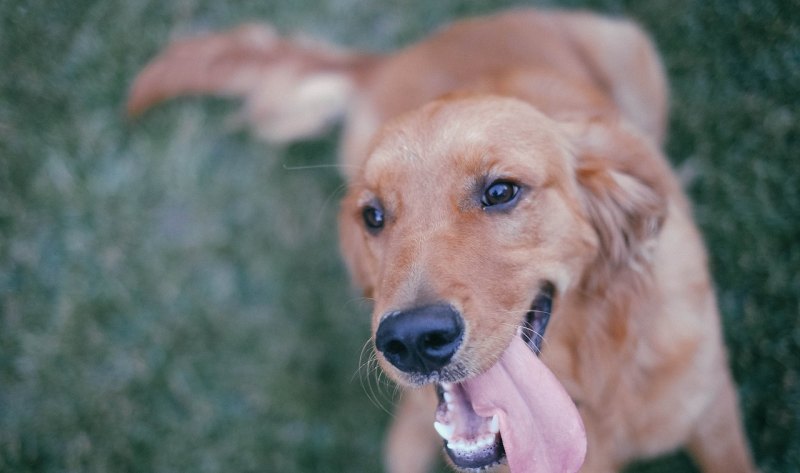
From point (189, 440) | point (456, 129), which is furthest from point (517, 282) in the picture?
point (189, 440)

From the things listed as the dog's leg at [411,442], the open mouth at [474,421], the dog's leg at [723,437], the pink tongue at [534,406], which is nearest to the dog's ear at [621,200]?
the open mouth at [474,421]

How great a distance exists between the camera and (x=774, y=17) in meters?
3.45

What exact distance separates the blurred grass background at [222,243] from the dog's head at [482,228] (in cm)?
136

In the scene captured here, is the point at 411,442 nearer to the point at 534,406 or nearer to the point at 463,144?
the point at 534,406

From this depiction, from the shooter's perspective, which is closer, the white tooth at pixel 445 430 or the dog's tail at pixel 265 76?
the white tooth at pixel 445 430

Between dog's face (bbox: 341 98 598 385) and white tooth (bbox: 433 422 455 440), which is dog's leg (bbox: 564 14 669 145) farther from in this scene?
white tooth (bbox: 433 422 455 440)

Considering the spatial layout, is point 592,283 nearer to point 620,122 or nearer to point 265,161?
point 620,122

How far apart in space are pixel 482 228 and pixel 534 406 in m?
0.55

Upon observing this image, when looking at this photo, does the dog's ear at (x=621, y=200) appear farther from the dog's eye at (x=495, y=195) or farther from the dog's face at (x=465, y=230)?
the dog's eye at (x=495, y=195)

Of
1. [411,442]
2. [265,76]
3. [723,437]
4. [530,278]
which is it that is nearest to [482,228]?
[530,278]

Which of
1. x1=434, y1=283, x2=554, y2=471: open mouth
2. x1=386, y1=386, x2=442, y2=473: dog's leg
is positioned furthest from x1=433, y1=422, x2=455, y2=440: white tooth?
x1=386, y1=386, x2=442, y2=473: dog's leg

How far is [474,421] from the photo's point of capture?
2.07 m

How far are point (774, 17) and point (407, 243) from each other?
262 centimetres

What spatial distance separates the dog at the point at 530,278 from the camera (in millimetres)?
1923
